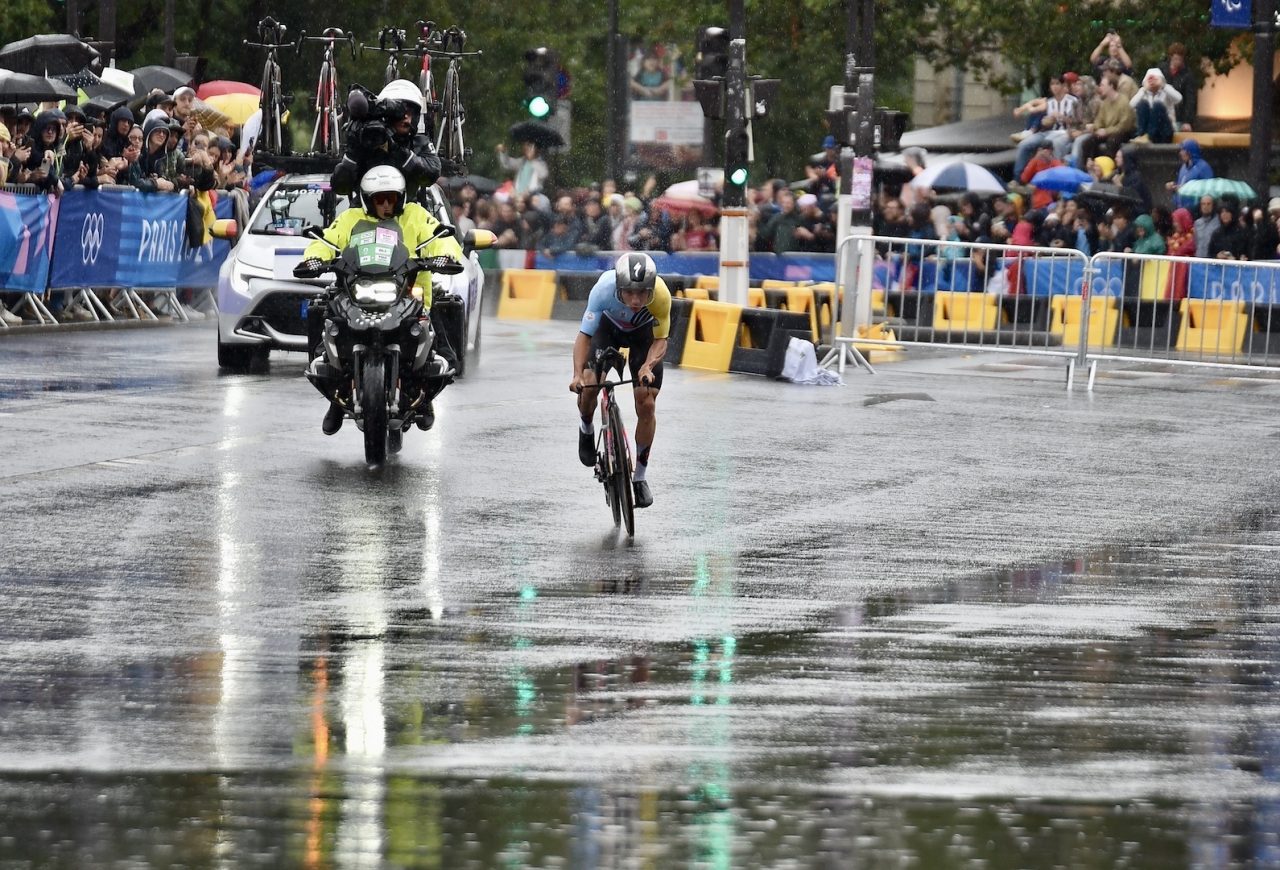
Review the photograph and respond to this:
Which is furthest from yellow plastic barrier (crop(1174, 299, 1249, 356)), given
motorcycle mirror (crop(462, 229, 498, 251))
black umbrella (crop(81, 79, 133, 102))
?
black umbrella (crop(81, 79, 133, 102))

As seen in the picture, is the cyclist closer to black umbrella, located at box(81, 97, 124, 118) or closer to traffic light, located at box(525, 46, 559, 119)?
black umbrella, located at box(81, 97, 124, 118)

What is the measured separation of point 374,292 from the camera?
14.7 metres

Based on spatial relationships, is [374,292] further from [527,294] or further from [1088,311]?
[527,294]

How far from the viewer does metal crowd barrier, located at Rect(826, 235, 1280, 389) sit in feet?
75.2

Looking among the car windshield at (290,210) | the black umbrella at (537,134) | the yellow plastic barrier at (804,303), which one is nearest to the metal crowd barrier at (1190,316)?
the yellow plastic barrier at (804,303)

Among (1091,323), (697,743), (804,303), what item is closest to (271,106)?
(804,303)

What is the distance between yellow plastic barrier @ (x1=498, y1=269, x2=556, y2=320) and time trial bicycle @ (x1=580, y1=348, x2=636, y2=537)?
20.4 meters

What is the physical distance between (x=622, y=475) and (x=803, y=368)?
34.4 feet

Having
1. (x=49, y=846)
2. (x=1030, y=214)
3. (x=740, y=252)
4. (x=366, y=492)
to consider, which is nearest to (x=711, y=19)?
(x=1030, y=214)

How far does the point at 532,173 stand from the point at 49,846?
3316cm

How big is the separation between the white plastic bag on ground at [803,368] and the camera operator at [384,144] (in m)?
5.85

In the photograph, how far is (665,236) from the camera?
3625 centimetres

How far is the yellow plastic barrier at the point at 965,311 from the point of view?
23.6 meters

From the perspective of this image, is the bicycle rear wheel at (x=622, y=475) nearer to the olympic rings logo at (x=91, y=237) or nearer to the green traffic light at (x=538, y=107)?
the olympic rings logo at (x=91, y=237)
